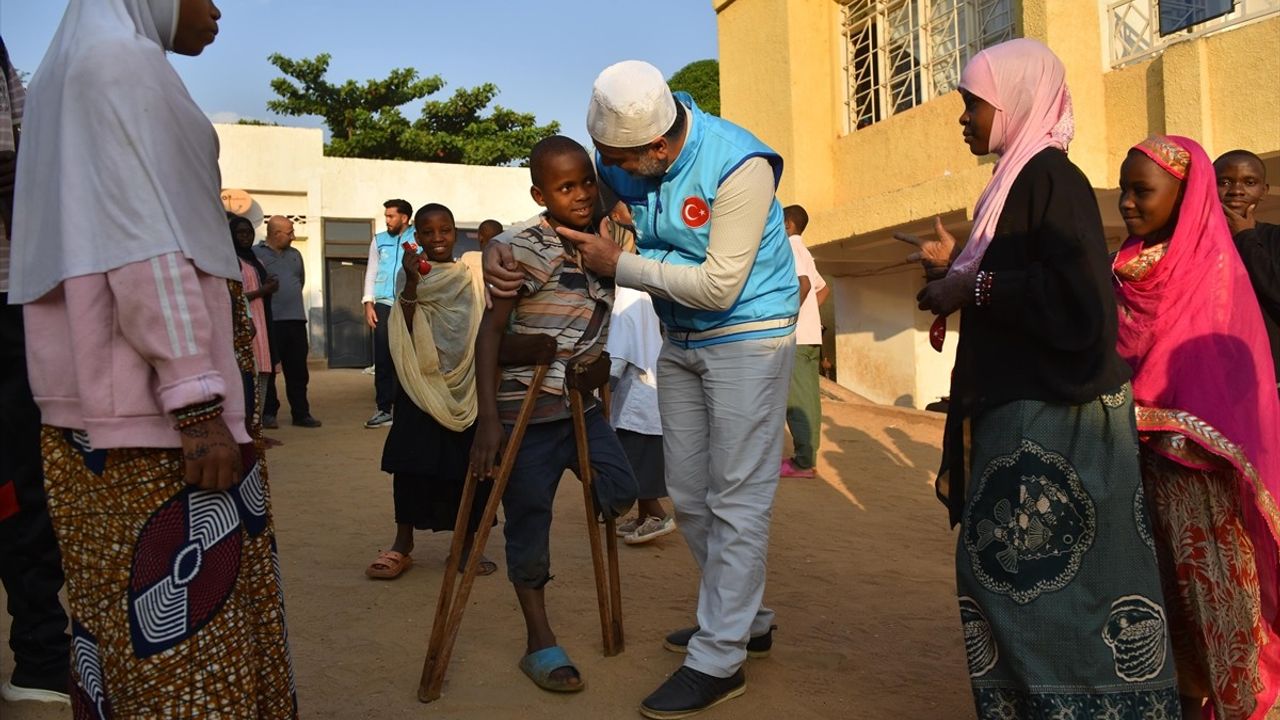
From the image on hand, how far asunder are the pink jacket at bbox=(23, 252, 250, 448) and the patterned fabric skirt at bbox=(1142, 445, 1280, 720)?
2575 mm

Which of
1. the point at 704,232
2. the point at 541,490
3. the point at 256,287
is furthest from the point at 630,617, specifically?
the point at 256,287

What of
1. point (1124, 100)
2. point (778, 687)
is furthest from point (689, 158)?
point (1124, 100)

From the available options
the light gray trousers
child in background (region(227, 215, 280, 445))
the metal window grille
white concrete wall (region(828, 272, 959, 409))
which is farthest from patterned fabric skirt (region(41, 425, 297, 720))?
white concrete wall (region(828, 272, 959, 409))

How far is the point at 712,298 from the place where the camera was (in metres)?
2.94

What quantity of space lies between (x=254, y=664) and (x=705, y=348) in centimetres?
163

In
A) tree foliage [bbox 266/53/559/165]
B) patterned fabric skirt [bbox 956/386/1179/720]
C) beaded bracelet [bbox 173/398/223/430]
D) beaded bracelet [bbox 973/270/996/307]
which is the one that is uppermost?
tree foliage [bbox 266/53/559/165]

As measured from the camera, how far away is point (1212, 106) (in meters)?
7.68

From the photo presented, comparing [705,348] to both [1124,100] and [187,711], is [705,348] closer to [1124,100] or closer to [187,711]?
[187,711]

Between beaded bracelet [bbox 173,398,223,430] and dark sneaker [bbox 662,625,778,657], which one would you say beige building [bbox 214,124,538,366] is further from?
beaded bracelet [bbox 173,398,223,430]

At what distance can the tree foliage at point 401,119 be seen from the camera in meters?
24.3

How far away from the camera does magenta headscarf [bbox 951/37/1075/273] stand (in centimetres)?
257

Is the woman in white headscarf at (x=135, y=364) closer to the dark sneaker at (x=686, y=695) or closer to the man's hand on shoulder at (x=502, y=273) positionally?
the man's hand on shoulder at (x=502, y=273)

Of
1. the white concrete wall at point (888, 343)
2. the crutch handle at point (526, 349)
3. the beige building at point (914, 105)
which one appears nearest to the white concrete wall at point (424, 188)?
the beige building at point (914, 105)

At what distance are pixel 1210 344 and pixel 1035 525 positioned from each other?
86cm
